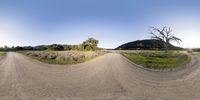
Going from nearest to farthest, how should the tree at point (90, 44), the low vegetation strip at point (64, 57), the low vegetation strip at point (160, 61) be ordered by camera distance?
the low vegetation strip at point (160, 61) → the low vegetation strip at point (64, 57) → the tree at point (90, 44)

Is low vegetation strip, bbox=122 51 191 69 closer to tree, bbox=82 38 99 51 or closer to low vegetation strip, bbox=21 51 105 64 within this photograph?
low vegetation strip, bbox=21 51 105 64

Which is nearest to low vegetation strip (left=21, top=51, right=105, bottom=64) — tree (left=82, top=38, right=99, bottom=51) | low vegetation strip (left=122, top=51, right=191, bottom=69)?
low vegetation strip (left=122, top=51, right=191, bottom=69)

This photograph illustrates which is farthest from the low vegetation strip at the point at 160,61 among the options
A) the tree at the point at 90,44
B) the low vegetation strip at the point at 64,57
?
the tree at the point at 90,44

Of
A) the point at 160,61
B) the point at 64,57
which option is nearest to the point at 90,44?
the point at 64,57

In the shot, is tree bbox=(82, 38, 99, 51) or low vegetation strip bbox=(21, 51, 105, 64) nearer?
low vegetation strip bbox=(21, 51, 105, 64)

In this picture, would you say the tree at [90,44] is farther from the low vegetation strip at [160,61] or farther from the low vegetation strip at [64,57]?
the low vegetation strip at [160,61]

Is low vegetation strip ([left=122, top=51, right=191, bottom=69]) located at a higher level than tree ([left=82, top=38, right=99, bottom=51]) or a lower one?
lower

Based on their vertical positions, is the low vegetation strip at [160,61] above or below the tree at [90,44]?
below

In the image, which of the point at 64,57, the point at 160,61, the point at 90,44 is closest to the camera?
the point at 160,61

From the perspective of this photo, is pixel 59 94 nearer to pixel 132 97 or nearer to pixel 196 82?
pixel 132 97

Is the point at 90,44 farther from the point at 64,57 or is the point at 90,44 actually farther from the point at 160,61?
the point at 160,61

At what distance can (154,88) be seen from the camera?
1321cm

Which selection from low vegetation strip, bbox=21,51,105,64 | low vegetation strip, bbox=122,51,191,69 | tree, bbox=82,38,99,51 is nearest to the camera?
low vegetation strip, bbox=122,51,191,69

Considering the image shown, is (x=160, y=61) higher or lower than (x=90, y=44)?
lower
